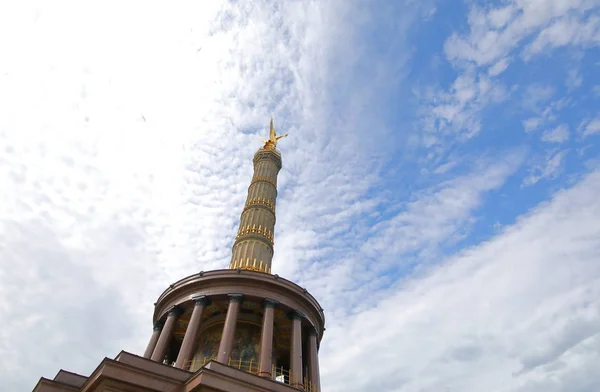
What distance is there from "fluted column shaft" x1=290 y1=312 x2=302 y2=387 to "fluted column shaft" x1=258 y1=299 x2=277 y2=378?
1210 mm

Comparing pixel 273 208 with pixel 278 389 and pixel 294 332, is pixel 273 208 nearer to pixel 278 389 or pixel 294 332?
pixel 294 332

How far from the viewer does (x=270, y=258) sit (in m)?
33.8

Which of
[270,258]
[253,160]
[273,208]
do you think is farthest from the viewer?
[253,160]

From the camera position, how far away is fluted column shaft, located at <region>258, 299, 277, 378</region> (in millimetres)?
23234

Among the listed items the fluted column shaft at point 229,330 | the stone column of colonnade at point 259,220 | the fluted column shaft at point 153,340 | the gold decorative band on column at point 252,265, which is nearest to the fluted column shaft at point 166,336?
the fluted column shaft at point 153,340

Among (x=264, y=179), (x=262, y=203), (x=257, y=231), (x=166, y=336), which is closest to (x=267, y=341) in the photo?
(x=166, y=336)

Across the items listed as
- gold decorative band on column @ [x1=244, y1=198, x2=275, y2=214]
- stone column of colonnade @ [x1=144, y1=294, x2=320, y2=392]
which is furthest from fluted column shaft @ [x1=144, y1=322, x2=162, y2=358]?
gold decorative band on column @ [x1=244, y1=198, x2=275, y2=214]

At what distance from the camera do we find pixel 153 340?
28031 mm

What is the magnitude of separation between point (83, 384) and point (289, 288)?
39.8 ft

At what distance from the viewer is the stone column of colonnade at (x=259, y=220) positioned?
33.0 m

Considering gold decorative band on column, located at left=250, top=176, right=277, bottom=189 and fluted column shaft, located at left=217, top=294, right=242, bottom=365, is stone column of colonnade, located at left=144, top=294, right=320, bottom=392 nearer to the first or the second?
fluted column shaft, located at left=217, top=294, right=242, bottom=365

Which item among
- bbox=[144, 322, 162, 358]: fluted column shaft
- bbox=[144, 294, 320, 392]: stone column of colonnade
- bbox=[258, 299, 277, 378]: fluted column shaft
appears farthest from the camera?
bbox=[144, 322, 162, 358]: fluted column shaft

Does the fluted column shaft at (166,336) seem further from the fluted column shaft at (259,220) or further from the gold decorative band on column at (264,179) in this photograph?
the gold decorative band on column at (264,179)

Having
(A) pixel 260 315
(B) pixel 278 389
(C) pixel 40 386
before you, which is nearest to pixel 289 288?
(A) pixel 260 315
